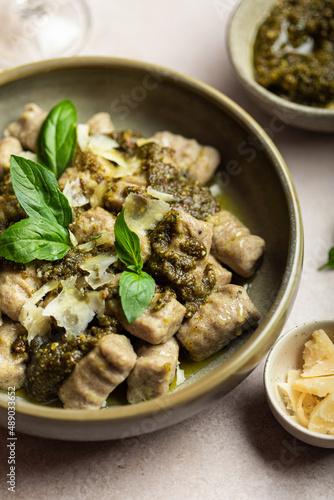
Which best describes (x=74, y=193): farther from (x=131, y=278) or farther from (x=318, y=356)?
(x=318, y=356)

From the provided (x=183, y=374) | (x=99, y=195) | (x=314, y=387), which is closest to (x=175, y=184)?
(x=99, y=195)

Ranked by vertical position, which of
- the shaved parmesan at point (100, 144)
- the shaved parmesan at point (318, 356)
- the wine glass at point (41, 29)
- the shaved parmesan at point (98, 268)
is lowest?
the shaved parmesan at point (318, 356)

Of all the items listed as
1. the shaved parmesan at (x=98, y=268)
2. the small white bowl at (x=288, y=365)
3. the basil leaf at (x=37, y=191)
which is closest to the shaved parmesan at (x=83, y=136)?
the basil leaf at (x=37, y=191)

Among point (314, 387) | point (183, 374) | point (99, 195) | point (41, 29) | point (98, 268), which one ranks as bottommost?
point (183, 374)

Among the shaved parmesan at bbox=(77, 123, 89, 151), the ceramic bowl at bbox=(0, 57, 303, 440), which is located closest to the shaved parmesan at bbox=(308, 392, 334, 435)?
the ceramic bowl at bbox=(0, 57, 303, 440)

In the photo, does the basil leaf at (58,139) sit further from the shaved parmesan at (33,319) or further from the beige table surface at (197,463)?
the beige table surface at (197,463)

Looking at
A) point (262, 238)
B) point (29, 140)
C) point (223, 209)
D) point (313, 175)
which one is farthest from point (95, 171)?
point (313, 175)

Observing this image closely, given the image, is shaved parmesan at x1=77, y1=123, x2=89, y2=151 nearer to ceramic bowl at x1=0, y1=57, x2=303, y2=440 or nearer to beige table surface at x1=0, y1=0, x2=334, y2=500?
ceramic bowl at x1=0, y1=57, x2=303, y2=440
